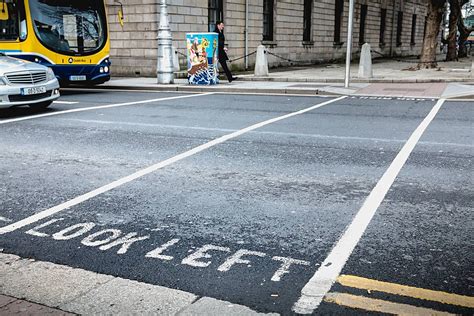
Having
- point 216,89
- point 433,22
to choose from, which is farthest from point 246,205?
point 433,22

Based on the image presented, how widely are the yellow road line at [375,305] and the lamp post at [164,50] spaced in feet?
50.7

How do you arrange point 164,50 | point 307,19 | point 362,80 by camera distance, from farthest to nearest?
point 307,19 < point 362,80 < point 164,50

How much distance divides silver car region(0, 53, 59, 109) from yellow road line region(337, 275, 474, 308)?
360 inches

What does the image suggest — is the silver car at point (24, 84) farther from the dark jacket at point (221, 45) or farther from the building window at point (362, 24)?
the building window at point (362, 24)

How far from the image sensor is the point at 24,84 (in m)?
10.8

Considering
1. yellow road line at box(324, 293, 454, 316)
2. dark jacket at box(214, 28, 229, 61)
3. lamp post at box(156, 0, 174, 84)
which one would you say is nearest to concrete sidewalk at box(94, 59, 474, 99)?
lamp post at box(156, 0, 174, 84)

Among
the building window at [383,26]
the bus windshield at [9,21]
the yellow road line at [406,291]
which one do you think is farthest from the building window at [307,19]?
the yellow road line at [406,291]

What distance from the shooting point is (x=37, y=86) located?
11.0 meters

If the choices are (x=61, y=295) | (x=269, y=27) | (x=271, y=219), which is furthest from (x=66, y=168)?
(x=269, y=27)

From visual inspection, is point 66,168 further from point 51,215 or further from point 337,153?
point 337,153

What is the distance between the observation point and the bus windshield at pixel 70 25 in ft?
48.9

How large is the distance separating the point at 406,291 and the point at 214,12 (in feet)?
74.8

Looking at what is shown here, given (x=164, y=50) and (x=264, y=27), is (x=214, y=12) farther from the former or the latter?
(x=164, y=50)

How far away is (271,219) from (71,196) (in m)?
2.02
